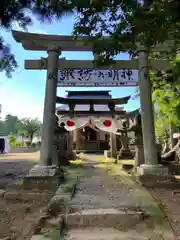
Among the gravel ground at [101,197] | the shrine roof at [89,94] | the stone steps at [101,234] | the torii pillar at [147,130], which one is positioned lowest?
the stone steps at [101,234]

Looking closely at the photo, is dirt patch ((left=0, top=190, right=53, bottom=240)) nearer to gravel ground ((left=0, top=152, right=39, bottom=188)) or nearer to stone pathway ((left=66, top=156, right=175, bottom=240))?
stone pathway ((left=66, top=156, right=175, bottom=240))

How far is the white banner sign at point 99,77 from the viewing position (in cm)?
708

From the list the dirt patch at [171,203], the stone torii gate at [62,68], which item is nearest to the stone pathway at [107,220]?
the dirt patch at [171,203]

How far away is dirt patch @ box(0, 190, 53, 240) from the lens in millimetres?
3314

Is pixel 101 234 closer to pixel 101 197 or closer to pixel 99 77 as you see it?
pixel 101 197

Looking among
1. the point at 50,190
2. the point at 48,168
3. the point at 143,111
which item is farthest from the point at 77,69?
the point at 50,190

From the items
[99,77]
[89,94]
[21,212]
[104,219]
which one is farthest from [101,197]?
[89,94]

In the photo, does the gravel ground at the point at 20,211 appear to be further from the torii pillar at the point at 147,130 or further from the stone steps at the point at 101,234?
the torii pillar at the point at 147,130

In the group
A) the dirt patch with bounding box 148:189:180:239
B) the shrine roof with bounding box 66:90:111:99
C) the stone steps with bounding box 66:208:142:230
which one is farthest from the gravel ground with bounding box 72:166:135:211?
the shrine roof with bounding box 66:90:111:99

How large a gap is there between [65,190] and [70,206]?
120 centimetres

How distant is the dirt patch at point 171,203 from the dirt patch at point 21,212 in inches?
81.2

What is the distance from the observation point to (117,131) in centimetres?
1336

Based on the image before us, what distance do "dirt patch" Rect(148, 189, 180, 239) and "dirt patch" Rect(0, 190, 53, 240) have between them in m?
2.06

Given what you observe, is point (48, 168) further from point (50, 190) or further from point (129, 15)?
point (129, 15)
